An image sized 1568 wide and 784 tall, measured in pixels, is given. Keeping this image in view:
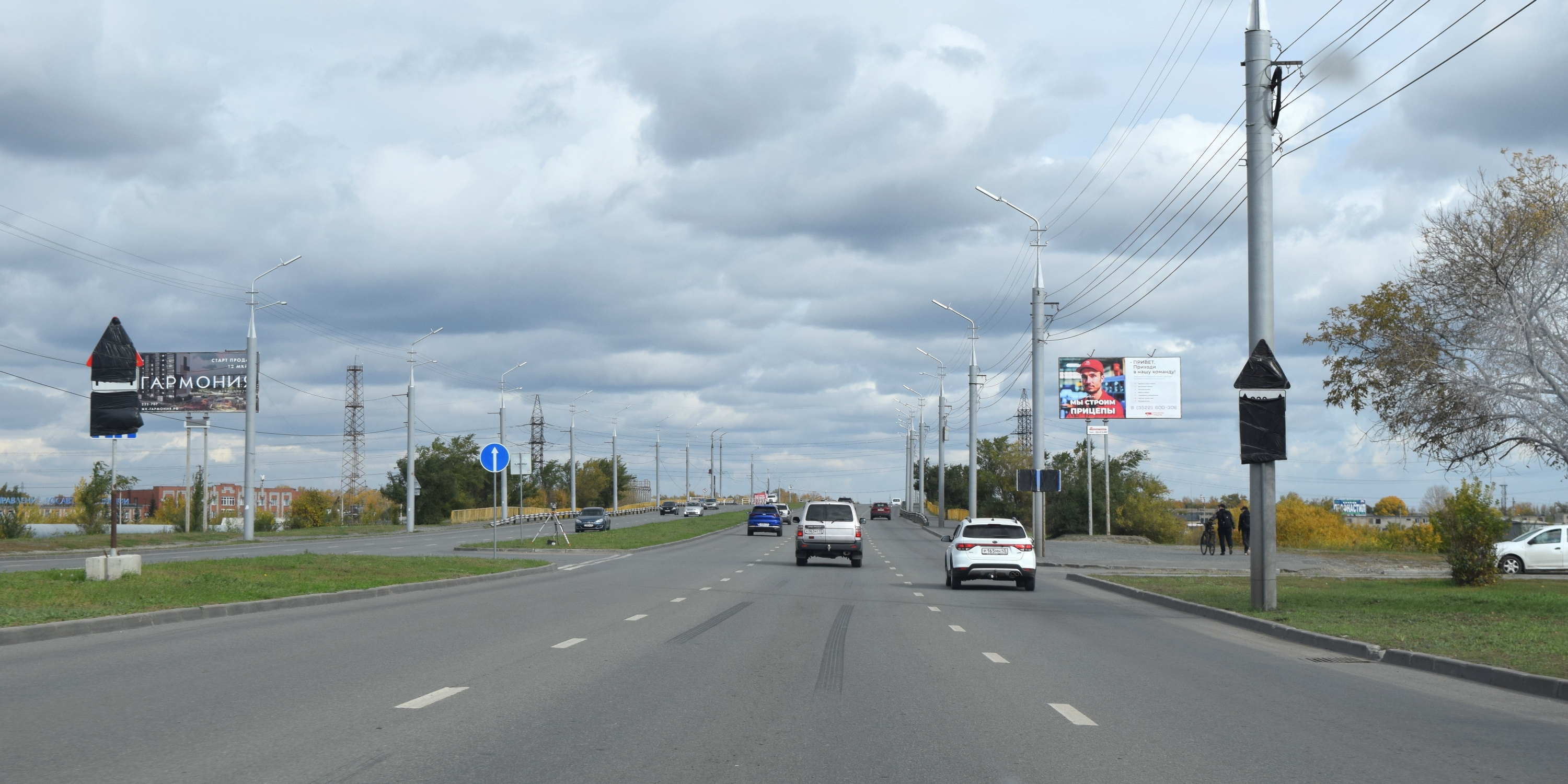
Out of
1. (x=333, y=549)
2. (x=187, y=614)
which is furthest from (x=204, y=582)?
(x=333, y=549)

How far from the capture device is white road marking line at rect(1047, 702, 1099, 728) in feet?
29.8

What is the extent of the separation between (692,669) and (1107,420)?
6062 centimetres

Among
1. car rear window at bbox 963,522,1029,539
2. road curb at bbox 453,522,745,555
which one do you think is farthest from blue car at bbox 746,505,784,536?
car rear window at bbox 963,522,1029,539

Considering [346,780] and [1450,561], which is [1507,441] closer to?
[1450,561]

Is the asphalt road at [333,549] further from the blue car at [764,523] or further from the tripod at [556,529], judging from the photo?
the blue car at [764,523]

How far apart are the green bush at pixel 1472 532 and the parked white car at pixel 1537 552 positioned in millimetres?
11550

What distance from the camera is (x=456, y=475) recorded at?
5094 inches

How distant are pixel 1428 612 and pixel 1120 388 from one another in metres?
50.3

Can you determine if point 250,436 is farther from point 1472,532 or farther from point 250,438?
point 1472,532

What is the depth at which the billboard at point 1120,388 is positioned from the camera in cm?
6906

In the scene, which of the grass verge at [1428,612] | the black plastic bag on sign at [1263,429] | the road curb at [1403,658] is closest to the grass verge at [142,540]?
the grass verge at [1428,612]

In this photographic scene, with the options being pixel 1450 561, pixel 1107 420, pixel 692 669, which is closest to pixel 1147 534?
pixel 1107 420

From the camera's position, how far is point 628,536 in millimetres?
61719

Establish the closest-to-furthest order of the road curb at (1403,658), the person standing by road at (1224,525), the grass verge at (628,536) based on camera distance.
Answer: the road curb at (1403,658) → the person standing by road at (1224,525) → the grass verge at (628,536)
